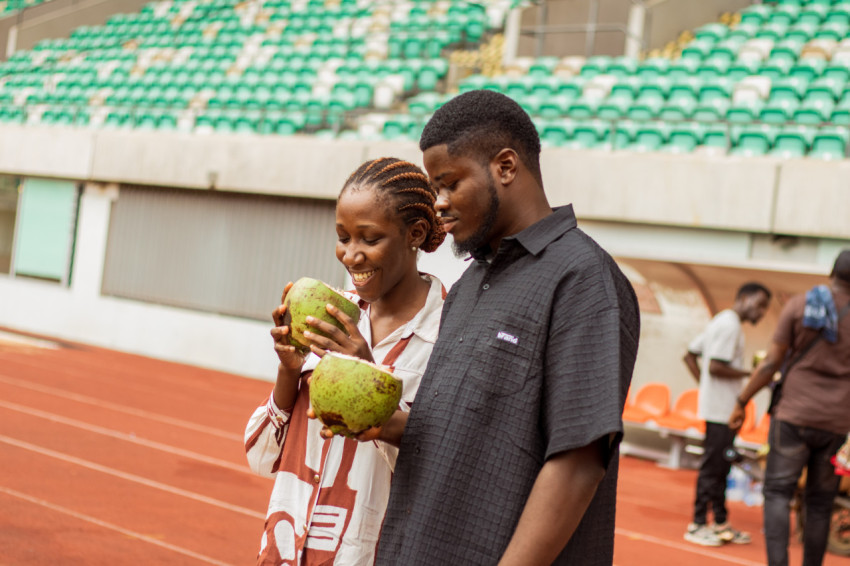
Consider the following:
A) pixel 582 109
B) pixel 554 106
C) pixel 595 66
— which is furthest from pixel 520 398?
pixel 595 66

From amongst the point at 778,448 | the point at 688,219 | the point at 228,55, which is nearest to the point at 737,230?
the point at 688,219

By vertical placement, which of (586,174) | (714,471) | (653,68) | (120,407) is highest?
(653,68)

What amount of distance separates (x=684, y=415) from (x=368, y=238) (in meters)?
9.01

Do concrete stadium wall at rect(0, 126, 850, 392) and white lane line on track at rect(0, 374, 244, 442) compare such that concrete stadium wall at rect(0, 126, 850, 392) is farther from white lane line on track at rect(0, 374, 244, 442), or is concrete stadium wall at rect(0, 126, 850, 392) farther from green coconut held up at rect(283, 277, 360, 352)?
green coconut held up at rect(283, 277, 360, 352)

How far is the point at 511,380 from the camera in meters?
→ 1.81

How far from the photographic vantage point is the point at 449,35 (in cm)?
1931

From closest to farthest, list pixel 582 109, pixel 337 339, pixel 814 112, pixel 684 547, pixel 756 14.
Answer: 1. pixel 337 339
2. pixel 684 547
3. pixel 814 112
4. pixel 582 109
5. pixel 756 14

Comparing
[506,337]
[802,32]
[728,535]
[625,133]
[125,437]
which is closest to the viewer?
[506,337]

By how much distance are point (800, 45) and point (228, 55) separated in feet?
41.3

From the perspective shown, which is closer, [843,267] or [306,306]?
[306,306]

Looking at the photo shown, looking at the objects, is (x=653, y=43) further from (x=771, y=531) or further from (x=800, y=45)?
(x=771, y=531)

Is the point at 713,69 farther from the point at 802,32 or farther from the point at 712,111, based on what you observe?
the point at 802,32

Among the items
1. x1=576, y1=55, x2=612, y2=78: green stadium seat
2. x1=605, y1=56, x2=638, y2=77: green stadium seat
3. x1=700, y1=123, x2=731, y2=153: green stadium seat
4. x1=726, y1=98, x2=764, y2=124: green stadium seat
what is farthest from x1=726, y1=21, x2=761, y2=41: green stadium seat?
x1=700, y1=123, x2=731, y2=153: green stadium seat

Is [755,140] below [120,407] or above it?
above
